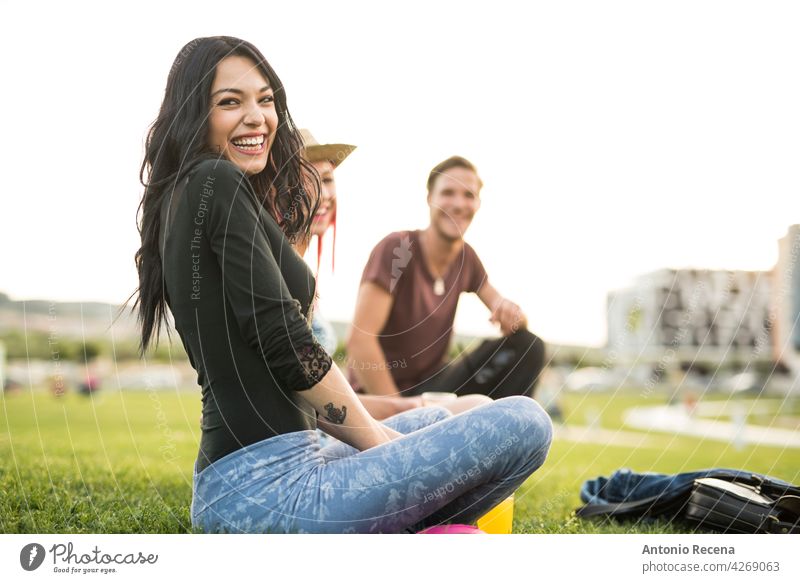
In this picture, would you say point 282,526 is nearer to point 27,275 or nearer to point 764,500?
point 27,275

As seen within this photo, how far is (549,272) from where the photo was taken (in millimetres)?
2518

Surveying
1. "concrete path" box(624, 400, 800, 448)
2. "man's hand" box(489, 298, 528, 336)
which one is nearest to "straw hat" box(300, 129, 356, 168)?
"man's hand" box(489, 298, 528, 336)

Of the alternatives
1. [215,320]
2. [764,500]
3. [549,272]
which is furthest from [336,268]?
[764,500]

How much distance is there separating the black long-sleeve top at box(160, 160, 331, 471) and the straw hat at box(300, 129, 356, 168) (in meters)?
0.76

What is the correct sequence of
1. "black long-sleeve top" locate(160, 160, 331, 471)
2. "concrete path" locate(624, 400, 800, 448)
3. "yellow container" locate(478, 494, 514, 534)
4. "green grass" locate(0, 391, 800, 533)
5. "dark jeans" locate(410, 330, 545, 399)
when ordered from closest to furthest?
"black long-sleeve top" locate(160, 160, 331, 471), "yellow container" locate(478, 494, 514, 534), "green grass" locate(0, 391, 800, 533), "dark jeans" locate(410, 330, 545, 399), "concrete path" locate(624, 400, 800, 448)

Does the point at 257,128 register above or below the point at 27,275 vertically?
above

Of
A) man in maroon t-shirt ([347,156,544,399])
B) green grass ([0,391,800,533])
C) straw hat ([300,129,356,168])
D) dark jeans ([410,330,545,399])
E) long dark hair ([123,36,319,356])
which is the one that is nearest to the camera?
long dark hair ([123,36,319,356])

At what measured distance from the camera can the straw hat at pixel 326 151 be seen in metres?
2.40

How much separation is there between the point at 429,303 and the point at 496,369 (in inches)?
13.5

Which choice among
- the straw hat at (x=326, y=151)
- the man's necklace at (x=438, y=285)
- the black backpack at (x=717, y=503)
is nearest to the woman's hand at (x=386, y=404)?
the man's necklace at (x=438, y=285)

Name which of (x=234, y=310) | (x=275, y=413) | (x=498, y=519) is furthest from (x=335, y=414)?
(x=498, y=519)

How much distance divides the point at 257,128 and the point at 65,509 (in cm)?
113

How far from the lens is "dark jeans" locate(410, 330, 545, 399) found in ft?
8.64

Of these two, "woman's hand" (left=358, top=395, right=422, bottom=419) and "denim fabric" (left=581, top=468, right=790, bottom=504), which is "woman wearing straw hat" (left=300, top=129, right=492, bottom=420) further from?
"denim fabric" (left=581, top=468, right=790, bottom=504)
